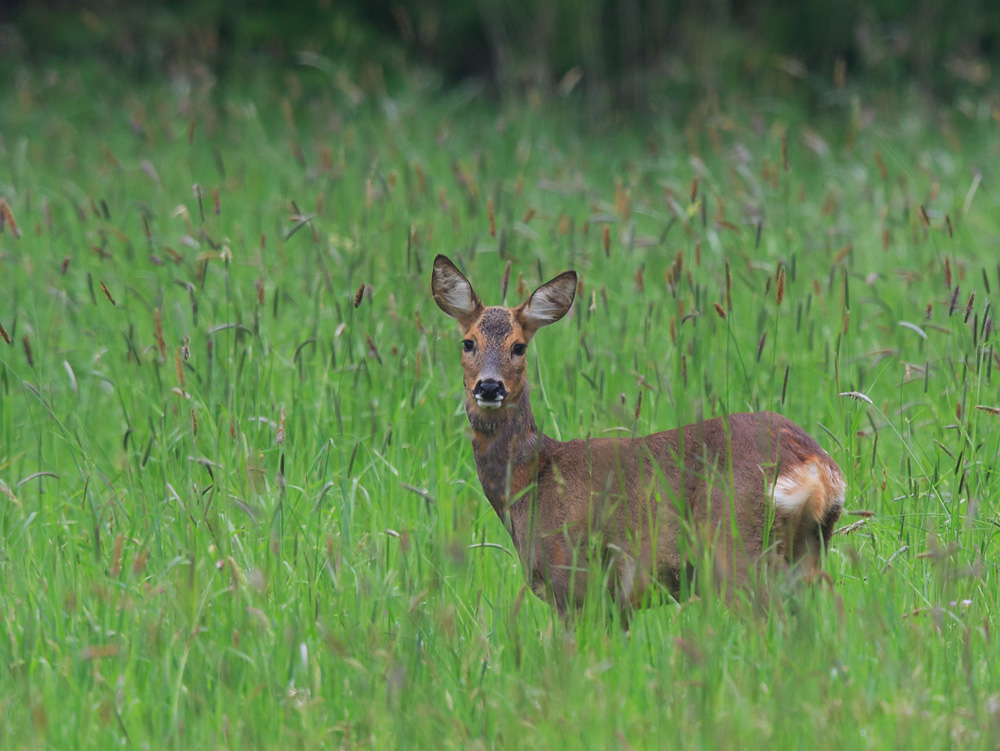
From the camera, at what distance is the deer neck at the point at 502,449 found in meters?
4.27

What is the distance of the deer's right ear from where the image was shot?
4492 millimetres

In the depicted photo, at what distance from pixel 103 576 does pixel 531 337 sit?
162 centimetres

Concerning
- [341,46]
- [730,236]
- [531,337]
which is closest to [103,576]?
[531,337]

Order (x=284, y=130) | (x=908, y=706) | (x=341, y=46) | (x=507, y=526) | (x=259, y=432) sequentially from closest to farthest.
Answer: (x=908, y=706)
(x=507, y=526)
(x=259, y=432)
(x=284, y=130)
(x=341, y=46)

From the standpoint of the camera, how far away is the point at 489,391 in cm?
411

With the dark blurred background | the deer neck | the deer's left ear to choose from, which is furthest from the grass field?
the dark blurred background

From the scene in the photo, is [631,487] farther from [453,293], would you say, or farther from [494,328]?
[453,293]

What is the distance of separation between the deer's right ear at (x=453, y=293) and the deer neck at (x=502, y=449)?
38cm

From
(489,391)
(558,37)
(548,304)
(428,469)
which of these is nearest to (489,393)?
(489,391)

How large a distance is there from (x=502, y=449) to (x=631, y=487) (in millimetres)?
454

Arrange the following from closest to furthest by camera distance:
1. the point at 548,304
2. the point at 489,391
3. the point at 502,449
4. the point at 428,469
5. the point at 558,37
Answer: the point at 489,391, the point at 502,449, the point at 548,304, the point at 428,469, the point at 558,37

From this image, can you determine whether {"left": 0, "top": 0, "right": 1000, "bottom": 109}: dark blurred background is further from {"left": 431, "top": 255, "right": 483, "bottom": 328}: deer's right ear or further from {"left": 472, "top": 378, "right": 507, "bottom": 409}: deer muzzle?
{"left": 472, "top": 378, "right": 507, "bottom": 409}: deer muzzle

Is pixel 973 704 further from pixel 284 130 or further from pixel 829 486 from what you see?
pixel 284 130

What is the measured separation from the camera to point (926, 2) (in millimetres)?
11586
